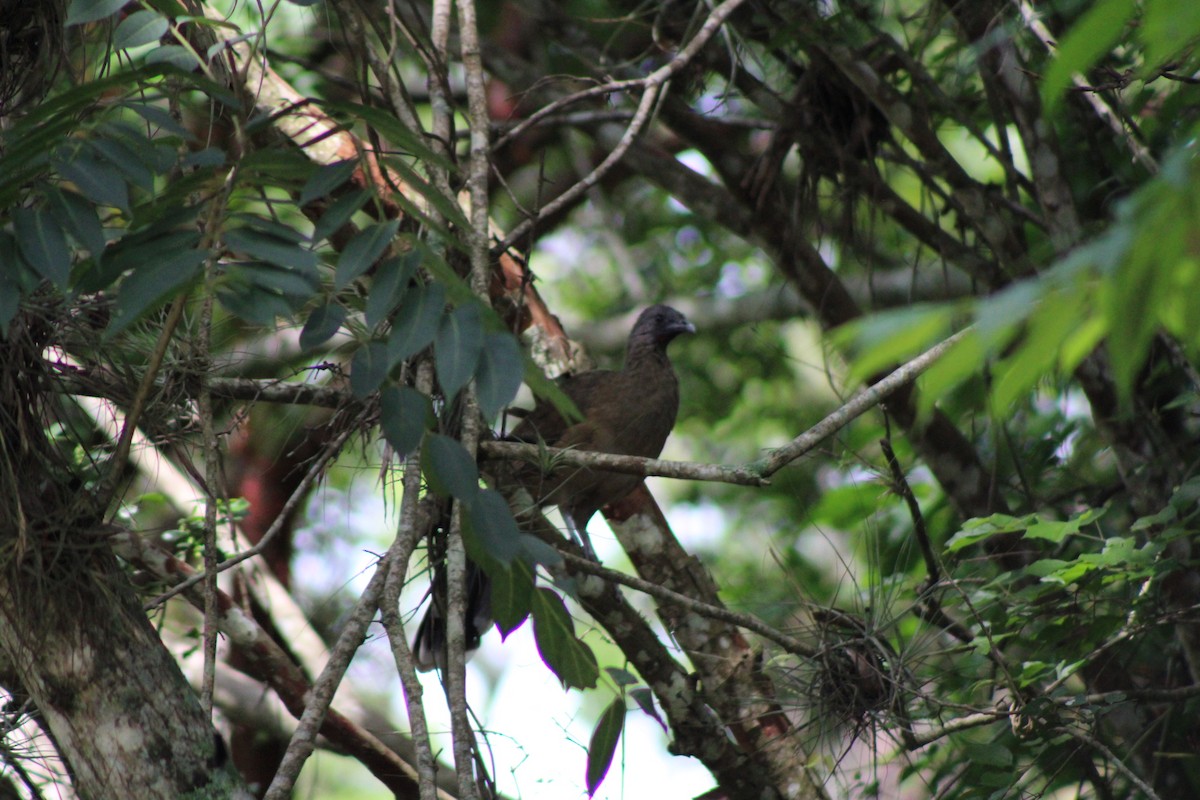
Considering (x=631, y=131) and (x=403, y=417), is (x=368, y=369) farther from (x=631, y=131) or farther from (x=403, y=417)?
(x=631, y=131)

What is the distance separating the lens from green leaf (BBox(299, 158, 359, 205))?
163 cm

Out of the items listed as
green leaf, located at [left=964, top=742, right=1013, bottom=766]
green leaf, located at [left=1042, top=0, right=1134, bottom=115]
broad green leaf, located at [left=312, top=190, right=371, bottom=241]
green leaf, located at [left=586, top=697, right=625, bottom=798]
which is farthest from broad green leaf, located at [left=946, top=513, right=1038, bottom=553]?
green leaf, located at [left=1042, top=0, right=1134, bottom=115]

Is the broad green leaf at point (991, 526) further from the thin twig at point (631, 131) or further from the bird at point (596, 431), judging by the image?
the thin twig at point (631, 131)

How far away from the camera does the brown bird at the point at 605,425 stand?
346 centimetres

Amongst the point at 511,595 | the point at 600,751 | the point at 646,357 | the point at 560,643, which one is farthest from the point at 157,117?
the point at 646,357

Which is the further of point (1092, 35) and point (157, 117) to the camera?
point (157, 117)

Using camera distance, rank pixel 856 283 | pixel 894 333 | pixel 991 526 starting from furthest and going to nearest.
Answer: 1. pixel 856 283
2. pixel 991 526
3. pixel 894 333

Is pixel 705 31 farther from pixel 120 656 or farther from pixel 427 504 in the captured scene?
pixel 120 656

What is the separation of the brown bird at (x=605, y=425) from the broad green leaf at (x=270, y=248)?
5.95 ft

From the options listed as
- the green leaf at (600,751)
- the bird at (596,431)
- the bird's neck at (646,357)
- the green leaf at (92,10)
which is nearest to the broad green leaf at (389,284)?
the green leaf at (92,10)

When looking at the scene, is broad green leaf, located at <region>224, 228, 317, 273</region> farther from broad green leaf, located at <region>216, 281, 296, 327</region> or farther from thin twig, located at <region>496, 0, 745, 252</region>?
thin twig, located at <region>496, 0, 745, 252</region>

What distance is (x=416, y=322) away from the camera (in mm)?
1606

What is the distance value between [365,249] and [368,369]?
18cm

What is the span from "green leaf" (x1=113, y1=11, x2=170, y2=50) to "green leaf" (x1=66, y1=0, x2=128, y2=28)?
10 cm
